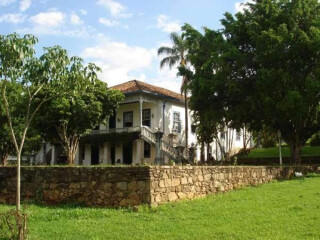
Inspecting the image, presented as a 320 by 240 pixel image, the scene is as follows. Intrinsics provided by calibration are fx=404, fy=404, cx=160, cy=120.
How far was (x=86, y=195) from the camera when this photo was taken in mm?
11500

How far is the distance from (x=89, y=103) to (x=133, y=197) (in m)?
15.4

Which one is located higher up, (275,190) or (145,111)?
(145,111)

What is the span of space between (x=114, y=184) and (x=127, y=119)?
75.6ft

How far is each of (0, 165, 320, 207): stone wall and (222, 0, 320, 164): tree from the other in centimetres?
891

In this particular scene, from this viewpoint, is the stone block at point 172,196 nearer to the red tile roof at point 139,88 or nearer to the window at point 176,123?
the red tile roof at point 139,88

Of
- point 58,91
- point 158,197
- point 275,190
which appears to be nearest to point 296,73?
point 275,190

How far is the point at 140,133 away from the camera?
99.3 feet

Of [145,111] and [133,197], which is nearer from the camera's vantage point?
[133,197]

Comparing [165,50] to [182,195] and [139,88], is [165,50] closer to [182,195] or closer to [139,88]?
[139,88]

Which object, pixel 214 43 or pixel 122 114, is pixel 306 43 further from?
pixel 122 114

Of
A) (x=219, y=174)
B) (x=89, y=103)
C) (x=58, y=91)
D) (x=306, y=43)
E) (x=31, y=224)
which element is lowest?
(x=31, y=224)

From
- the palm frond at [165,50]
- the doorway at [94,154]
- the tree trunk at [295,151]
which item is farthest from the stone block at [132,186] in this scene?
the doorway at [94,154]

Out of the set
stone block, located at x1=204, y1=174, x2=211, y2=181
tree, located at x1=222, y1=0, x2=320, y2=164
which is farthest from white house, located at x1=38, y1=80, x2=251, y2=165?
stone block, located at x1=204, y1=174, x2=211, y2=181

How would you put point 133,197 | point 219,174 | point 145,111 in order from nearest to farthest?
1. point 133,197
2. point 219,174
3. point 145,111
